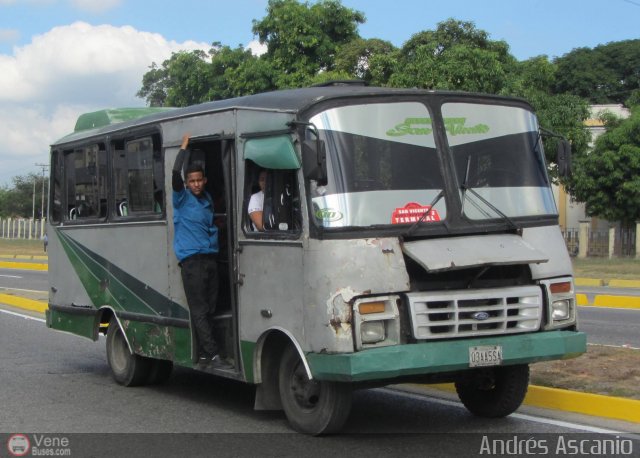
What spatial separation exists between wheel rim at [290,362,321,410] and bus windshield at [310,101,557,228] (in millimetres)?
1254

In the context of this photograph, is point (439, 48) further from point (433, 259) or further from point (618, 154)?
point (433, 259)

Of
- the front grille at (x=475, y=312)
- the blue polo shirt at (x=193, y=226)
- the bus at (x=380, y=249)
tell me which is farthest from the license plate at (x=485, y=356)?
the blue polo shirt at (x=193, y=226)

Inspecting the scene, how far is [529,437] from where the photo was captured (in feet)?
23.4

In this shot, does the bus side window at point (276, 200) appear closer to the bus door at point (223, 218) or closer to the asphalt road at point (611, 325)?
the bus door at point (223, 218)

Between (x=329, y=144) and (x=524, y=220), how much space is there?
5.63ft

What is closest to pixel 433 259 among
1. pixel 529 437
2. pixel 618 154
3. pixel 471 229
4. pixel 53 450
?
pixel 471 229

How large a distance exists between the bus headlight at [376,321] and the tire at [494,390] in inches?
45.5

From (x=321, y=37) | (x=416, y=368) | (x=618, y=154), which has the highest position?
(x=321, y=37)

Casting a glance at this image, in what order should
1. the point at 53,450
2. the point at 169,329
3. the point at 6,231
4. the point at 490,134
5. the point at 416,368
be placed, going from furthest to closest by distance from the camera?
the point at 6,231, the point at 169,329, the point at 490,134, the point at 53,450, the point at 416,368

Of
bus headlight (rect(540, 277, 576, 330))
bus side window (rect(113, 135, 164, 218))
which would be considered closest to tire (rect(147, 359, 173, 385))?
bus side window (rect(113, 135, 164, 218))

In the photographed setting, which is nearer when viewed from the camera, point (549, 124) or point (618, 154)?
point (549, 124)

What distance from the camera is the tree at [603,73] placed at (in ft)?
205

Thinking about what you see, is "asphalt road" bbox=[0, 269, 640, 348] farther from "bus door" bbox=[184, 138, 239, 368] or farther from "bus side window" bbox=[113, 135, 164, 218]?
→ "bus side window" bbox=[113, 135, 164, 218]

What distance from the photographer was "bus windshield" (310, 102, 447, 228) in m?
6.93
